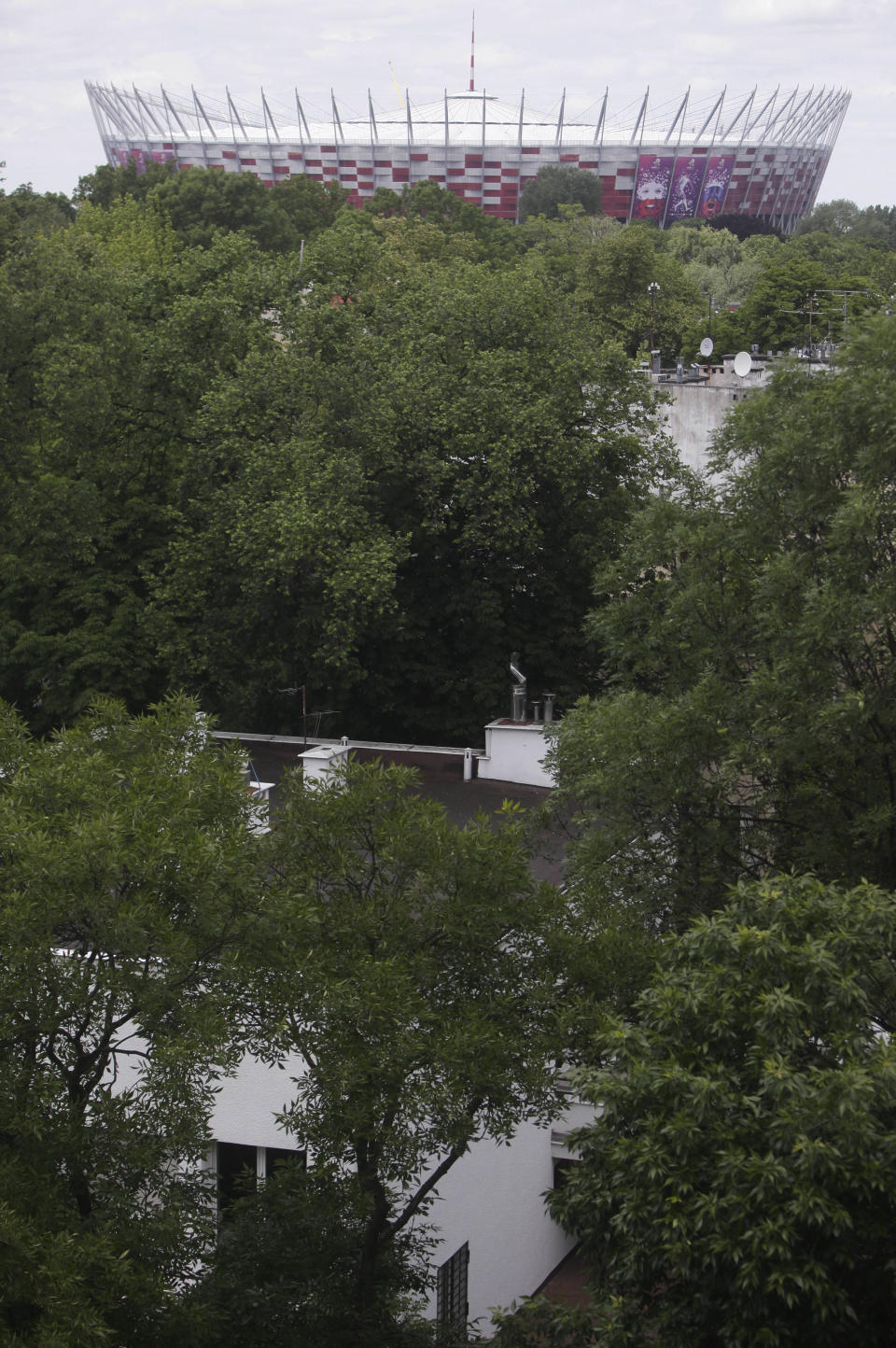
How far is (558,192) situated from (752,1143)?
139 m

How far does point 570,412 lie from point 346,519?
6219 millimetres

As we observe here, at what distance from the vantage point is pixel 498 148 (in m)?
153

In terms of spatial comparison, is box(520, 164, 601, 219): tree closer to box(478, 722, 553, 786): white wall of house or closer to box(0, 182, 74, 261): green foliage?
box(0, 182, 74, 261): green foliage

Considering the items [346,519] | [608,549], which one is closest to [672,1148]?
[346,519]

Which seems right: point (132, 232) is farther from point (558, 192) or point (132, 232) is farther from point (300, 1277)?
point (558, 192)

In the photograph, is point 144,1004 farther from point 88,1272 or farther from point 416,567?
point 416,567

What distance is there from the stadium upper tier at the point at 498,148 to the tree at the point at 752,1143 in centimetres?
15223

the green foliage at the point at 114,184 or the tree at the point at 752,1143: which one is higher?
the green foliage at the point at 114,184

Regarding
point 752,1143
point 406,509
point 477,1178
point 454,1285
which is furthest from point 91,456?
point 752,1143

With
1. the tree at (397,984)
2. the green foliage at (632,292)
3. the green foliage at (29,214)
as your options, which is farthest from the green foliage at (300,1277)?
the green foliage at (632,292)

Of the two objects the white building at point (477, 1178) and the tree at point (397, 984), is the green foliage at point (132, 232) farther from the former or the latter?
the tree at point (397, 984)

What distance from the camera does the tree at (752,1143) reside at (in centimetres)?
743

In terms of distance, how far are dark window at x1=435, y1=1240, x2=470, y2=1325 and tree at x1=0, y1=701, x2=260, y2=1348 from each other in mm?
4886

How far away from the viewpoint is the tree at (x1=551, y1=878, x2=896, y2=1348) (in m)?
7.43
